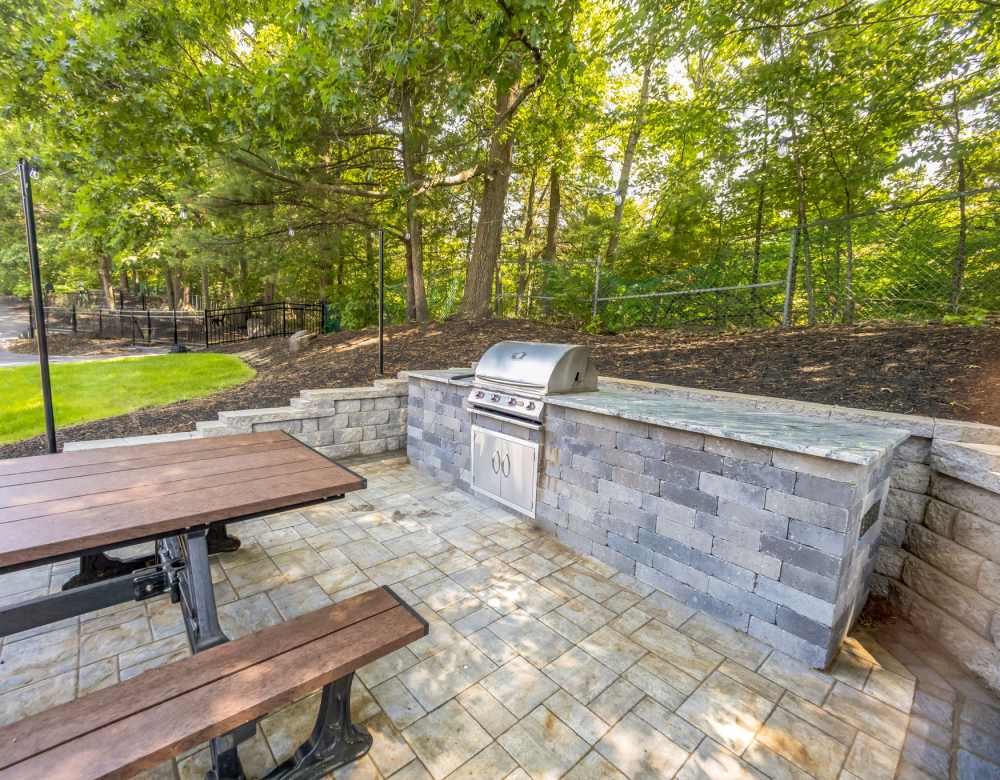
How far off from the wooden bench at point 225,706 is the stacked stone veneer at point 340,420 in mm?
2798

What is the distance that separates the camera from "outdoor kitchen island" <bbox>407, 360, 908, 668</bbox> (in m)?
1.94

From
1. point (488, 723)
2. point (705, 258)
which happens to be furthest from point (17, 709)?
point (705, 258)

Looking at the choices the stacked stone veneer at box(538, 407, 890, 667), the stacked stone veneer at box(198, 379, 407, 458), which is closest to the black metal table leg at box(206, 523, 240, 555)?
the stacked stone veneer at box(198, 379, 407, 458)

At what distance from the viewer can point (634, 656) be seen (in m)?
2.04

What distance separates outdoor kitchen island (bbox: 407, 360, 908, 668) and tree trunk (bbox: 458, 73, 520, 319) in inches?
169

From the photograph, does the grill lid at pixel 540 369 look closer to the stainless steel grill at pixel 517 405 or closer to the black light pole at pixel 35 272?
the stainless steel grill at pixel 517 405

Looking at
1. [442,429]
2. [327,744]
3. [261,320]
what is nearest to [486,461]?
[442,429]

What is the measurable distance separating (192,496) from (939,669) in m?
3.43

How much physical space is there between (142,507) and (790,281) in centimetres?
613

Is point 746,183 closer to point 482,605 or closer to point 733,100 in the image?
point 733,100

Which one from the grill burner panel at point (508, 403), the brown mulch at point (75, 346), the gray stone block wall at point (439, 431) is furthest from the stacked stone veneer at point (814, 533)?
the brown mulch at point (75, 346)

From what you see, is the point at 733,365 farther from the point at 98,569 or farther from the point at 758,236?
the point at 98,569

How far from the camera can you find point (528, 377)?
3.14 m

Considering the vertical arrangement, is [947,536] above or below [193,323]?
below
